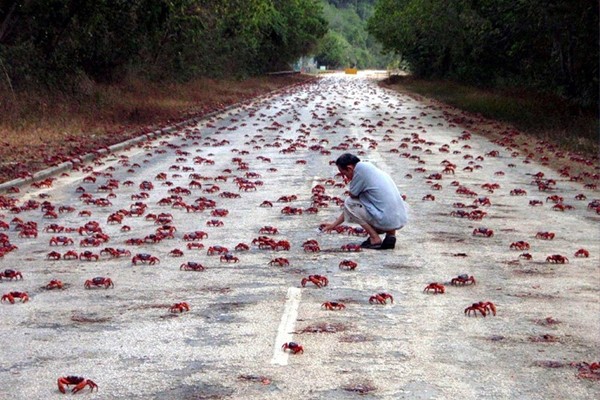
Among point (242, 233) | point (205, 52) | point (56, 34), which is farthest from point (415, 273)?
point (205, 52)

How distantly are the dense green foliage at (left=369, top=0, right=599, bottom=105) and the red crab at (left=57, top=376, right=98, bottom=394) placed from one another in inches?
1011

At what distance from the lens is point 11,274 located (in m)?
9.19

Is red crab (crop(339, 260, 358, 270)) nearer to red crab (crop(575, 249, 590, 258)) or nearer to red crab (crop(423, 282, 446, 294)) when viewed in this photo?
red crab (crop(423, 282, 446, 294))

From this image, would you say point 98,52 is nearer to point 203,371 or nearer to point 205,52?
point 205,52

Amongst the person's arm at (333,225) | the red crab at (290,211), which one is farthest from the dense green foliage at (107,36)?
the person's arm at (333,225)

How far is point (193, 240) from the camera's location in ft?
37.3

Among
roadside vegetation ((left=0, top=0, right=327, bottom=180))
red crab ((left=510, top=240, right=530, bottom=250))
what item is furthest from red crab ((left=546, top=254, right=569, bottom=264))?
roadside vegetation ((left=0, top=0, right=327, bottom=180))

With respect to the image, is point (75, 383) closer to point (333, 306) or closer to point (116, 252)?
point (333, 306)

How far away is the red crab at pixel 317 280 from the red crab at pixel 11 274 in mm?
2763

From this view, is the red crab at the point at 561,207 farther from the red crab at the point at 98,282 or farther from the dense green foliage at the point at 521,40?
the dense green foliage at the point at 521,40

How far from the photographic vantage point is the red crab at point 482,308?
8.00 metres

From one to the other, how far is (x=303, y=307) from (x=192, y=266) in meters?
1.86

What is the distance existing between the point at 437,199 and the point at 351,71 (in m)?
133

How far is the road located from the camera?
630 cm
